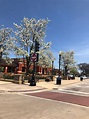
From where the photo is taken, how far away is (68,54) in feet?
252

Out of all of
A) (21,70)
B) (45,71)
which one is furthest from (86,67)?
(21,70)

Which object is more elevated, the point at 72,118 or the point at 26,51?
the point at 26,51

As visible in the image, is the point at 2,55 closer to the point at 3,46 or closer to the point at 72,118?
the point at 3,46

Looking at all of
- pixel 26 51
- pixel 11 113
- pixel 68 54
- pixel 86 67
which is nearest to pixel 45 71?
pixel 68 54

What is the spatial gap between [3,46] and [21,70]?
20.5 metres

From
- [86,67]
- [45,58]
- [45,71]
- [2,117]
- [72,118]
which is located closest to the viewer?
[2,117]

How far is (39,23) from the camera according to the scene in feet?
149

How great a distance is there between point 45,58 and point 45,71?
1505 inches

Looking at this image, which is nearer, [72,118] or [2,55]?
[72,118]

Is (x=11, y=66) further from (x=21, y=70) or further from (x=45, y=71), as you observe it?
(x=45, y=71)

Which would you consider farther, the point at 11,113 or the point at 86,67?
the point at 86,67

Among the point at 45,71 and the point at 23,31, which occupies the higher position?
the point at 23,31

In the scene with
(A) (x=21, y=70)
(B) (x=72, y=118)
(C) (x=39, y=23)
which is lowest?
(B) (x=72, y=118)

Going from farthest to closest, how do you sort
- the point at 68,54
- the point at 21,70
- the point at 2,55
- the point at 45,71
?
the point at 45,71
the point at 68,54
the point at 21,70
the point at 2,55
